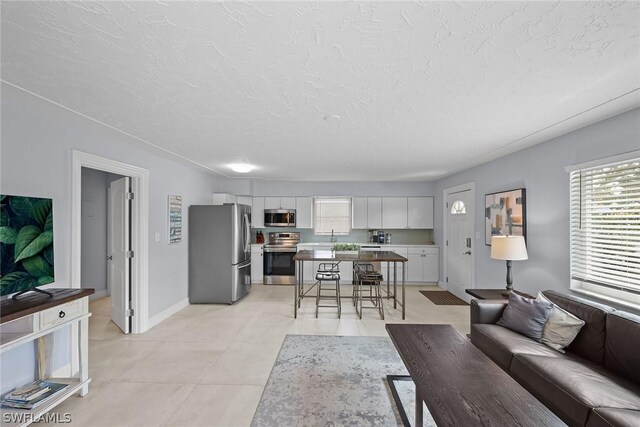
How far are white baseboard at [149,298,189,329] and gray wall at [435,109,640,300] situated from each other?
4827 mm

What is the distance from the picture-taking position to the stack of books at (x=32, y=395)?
1917 millimetres

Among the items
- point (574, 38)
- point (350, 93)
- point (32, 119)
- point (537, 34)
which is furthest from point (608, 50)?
point (32, 119)

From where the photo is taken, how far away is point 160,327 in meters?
3.85

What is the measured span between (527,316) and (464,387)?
1.38 meters

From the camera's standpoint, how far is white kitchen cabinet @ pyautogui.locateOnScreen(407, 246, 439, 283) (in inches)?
250

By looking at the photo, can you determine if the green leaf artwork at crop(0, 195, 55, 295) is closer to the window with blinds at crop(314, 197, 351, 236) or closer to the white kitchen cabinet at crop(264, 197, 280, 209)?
the white kitchen cabinet at crop(264, 197, 280, 209)

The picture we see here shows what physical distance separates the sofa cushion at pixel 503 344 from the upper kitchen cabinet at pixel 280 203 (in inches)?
180

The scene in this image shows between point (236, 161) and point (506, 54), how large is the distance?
3603 millimetres

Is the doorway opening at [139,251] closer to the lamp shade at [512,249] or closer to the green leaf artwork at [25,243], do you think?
the green leaf artwork at [25,243]

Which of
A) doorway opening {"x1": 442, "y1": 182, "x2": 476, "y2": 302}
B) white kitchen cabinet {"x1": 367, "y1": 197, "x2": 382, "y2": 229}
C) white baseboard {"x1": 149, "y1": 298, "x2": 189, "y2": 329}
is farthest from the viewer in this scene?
white kitchen cabinet {"x1": 367, "y1": 197, "x2": 382, "y2": 229}

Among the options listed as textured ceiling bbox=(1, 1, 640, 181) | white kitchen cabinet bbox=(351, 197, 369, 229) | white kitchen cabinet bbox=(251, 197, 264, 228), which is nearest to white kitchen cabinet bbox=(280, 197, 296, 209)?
white kitchen cabinet bbox=(251, 197, 264, 228)

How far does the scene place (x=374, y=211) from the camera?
665cm

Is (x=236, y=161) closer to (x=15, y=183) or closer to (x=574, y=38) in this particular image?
(x=15, y=183)

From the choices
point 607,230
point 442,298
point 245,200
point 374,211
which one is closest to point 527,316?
point 607,230
